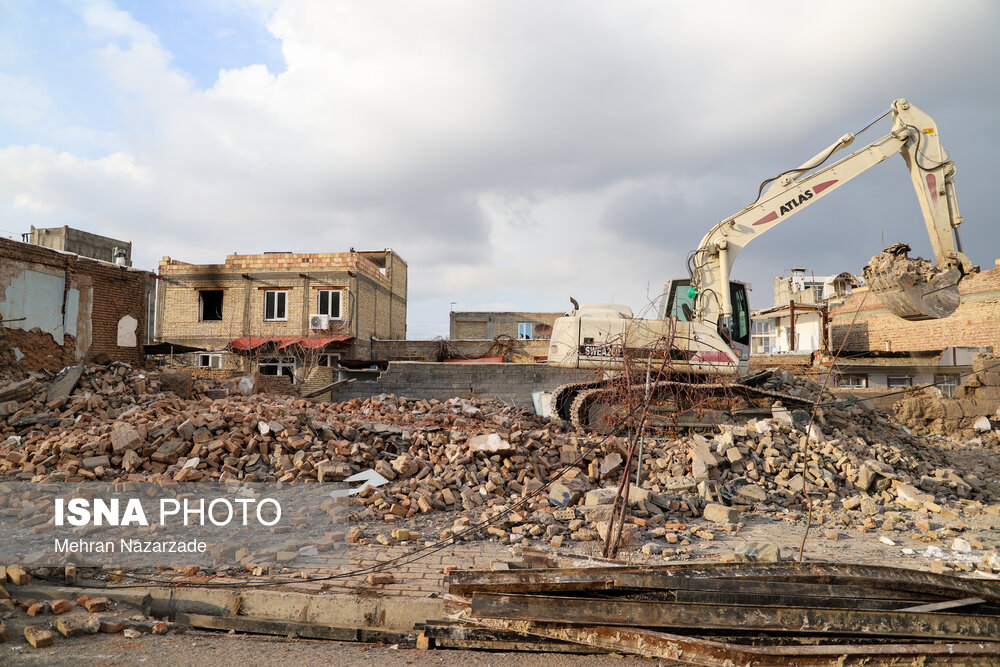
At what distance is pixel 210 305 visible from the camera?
91.1 feet

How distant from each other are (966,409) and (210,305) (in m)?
28.8

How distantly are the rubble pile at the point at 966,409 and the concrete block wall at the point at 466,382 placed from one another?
10.3m

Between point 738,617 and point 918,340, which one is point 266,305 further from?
point 918,340

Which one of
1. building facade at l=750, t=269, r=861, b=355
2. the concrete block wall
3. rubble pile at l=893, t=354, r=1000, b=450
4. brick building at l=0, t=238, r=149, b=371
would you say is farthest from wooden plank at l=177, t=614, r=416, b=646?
building facade at l=750, t=269, r=861, b=355

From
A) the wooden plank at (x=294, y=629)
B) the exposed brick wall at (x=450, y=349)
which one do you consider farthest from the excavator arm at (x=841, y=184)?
the exposed brick wall at (x=450, y=349)

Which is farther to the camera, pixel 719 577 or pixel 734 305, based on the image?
pixel 734 305

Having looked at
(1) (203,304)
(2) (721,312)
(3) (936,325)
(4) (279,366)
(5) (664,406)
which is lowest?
(5) (664,406)

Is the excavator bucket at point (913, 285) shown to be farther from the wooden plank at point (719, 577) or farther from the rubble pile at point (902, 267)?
the wooden plank at point (719, 577)

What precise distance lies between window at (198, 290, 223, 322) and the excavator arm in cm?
2306

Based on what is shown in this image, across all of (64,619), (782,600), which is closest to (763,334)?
(782,600)

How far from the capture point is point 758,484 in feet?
28.9

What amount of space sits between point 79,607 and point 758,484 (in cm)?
831

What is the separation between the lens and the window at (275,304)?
2698 cm

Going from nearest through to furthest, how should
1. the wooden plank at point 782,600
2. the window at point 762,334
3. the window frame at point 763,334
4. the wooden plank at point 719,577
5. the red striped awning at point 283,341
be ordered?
the wooden plank at point 782,600, the wooden plank at point 719,577, the red striped awning at point 283,341, the window frame at point 763,334, the window at point 762,334
